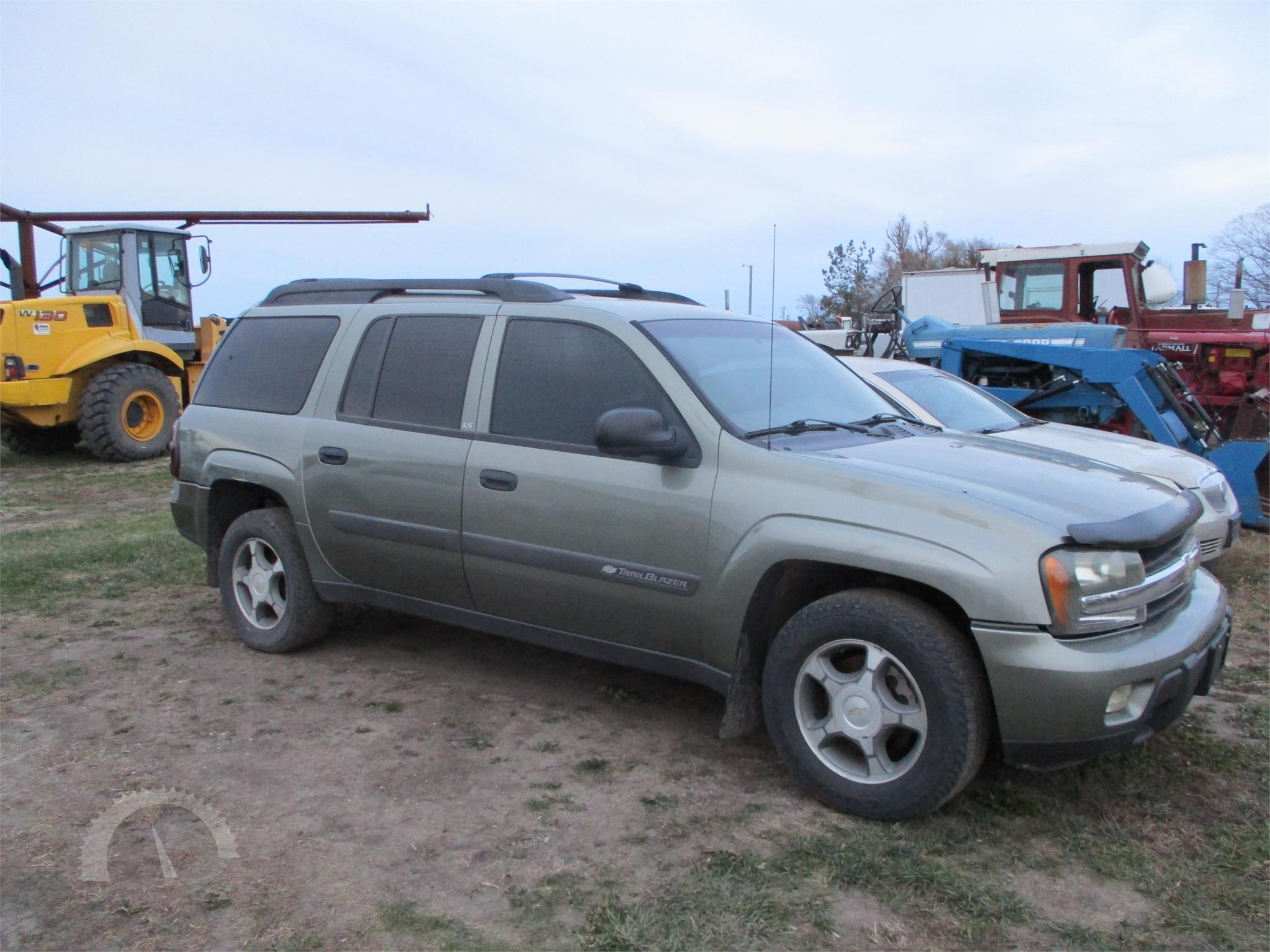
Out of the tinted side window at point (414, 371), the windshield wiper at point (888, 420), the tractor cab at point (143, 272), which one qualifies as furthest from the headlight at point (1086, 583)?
the tractor cab at point (143, 272)

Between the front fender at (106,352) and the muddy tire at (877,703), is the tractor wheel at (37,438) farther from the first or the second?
the muddy tire at (877,703)

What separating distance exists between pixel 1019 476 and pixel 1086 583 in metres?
0.54

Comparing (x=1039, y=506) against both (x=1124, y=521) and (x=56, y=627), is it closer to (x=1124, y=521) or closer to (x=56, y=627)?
(x=1124, y=521)

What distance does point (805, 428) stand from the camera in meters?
4.07

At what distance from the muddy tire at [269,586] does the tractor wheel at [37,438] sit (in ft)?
31.1

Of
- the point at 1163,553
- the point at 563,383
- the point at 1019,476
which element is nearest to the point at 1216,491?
the point at 1163,553

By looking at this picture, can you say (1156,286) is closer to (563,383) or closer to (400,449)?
(563,383)

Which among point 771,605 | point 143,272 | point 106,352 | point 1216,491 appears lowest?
point 771,605

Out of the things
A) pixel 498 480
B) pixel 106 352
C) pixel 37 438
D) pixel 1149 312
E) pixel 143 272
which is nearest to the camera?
pixel 498 480

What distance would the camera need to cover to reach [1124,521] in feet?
10.8

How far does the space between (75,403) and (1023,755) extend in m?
12.5

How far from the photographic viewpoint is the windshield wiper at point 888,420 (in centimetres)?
432

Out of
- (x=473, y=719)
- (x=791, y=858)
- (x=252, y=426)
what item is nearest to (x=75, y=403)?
(x=252, y=426)

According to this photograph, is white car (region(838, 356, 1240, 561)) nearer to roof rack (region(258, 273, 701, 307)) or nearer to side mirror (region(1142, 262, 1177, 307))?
roof rack (region(258, 273, 701, 307))
